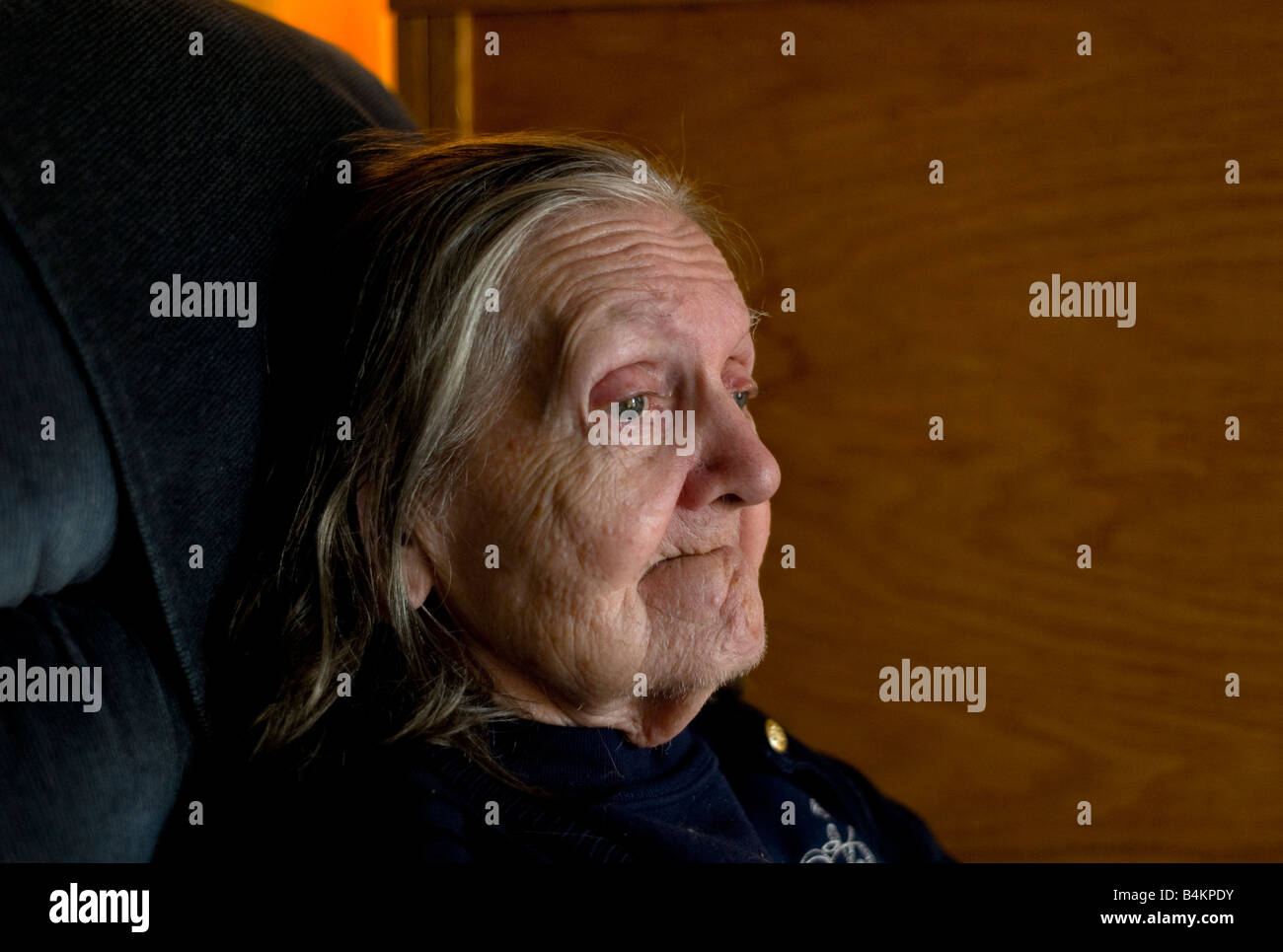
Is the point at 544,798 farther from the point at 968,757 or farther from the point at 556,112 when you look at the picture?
the point at 556,112

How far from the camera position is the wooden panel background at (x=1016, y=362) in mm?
1243

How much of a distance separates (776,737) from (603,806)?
32 centimetres

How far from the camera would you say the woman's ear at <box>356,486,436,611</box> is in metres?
0.86

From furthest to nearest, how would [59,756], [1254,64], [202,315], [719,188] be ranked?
1. [719,188]
2. [1254,64]
3. [202,315]
4. [59,756]

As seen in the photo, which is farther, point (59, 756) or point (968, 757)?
point (968, 757)

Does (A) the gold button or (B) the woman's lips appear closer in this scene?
(B) the woman's lips

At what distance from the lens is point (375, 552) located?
86 cm

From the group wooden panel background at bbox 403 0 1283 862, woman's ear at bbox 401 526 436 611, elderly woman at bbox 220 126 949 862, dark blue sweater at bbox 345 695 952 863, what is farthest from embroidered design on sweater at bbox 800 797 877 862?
woman's ear at bbox 401 526 436 611

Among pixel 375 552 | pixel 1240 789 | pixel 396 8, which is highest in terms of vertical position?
pixel 396 8

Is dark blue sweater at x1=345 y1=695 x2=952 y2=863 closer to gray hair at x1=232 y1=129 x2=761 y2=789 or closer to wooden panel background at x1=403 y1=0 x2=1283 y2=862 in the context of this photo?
gray hair at x1=232 y1=129 x2=761 y2=789

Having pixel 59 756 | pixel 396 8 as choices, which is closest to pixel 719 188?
pixel 396 8

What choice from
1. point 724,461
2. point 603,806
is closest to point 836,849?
point 603,806

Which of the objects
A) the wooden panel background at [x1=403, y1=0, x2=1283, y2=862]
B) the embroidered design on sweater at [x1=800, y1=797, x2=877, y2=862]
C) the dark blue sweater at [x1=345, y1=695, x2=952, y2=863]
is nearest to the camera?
the dark blue sweater at [x1=345, y1=695, x2=952, y2=863]
